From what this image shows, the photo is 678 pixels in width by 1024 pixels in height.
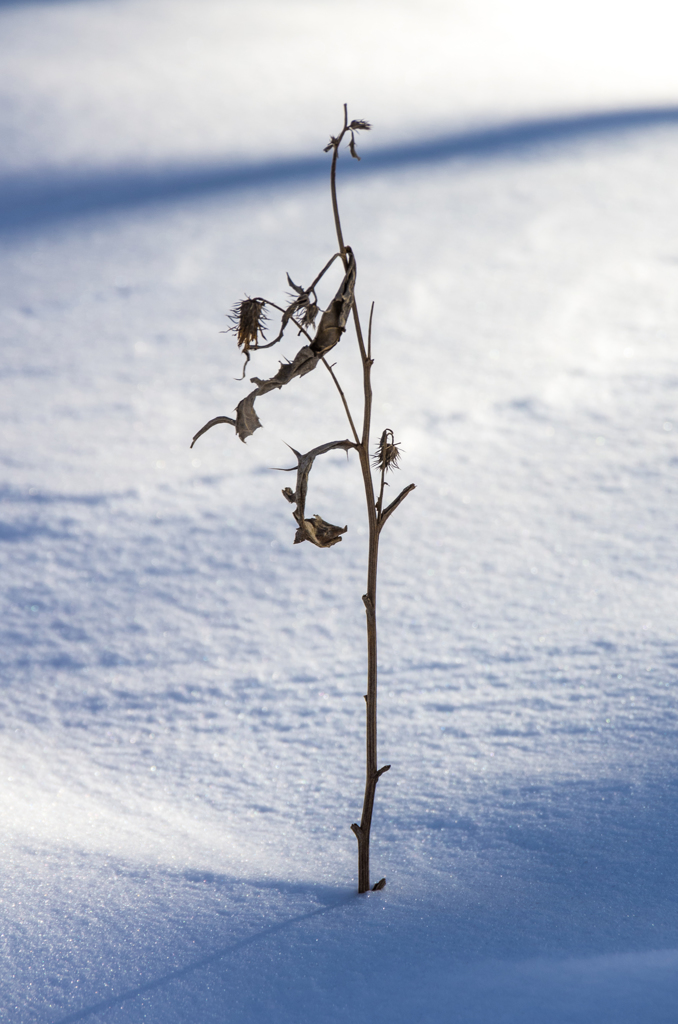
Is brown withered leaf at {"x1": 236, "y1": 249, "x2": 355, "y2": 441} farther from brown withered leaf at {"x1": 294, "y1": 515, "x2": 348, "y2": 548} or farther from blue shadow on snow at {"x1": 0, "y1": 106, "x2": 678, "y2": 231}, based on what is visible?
blue shadow on snow at {"x1": 0, "y1": 106, "x2": 678, "y2": 231}

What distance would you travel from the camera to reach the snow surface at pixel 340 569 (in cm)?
80

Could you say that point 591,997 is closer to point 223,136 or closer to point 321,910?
point 321,910

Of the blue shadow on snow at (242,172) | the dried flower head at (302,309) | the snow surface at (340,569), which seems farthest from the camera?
the blue shadow on snow at (242,172)

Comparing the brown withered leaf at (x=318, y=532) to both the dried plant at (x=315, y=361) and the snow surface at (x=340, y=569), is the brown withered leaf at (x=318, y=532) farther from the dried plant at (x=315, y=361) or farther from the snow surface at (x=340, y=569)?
the snow surface at (x=340, y=569)

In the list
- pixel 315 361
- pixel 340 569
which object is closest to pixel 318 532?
pixel 315 361

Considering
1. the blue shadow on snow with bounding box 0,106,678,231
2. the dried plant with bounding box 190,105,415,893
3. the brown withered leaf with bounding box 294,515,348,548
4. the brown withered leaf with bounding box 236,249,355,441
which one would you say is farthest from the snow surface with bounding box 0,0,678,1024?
the brown withered leaf with bounding box 236,249,355,441

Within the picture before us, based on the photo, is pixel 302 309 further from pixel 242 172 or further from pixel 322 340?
pixel 242 172

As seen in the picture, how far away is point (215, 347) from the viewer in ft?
7.73

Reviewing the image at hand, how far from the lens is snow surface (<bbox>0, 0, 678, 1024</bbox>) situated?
799 mm

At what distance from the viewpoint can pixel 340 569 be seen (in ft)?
5.16

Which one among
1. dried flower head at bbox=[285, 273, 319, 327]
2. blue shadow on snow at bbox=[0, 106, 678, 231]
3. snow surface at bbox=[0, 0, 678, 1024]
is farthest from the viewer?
blue shadow on snow at bbox=[0, 106, 678, 231]

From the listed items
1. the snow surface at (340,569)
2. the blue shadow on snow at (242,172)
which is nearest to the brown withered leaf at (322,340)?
the snow surface at (340,569)

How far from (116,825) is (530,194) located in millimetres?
2533

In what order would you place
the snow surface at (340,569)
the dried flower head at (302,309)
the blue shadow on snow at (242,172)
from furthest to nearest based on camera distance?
1. the blue shadow on snow at (242,172)
2. the snow surface at (340,569)
3. the dried flower head at (302,309)
